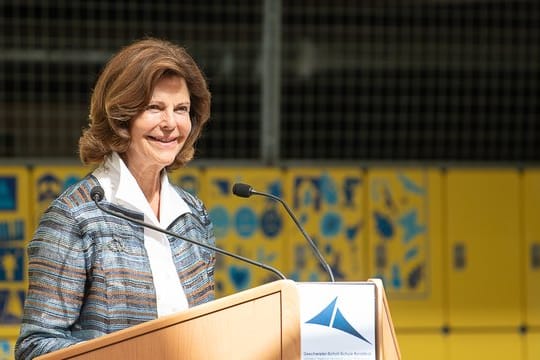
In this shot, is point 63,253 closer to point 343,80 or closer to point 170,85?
point 170,85

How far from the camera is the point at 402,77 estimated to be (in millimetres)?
7234

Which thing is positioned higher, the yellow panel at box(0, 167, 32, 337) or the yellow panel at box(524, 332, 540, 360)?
the yellow panel at box(0, 167, 32, 337)

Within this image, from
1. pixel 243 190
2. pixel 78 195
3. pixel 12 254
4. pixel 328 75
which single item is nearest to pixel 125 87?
pixel 78 195

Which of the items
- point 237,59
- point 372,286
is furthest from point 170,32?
point 372,286

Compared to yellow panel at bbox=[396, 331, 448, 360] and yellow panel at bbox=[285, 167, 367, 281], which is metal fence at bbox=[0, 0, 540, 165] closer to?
yellow panel at bbox=[285, 167, 367, 281]

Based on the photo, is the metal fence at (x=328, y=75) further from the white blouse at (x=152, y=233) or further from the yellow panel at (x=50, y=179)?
the white blouse at (x=152, y=233)

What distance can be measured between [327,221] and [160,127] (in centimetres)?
397

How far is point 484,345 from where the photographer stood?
22.9 feet

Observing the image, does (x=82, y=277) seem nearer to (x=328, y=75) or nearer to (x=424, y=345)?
(x=424, y=345)

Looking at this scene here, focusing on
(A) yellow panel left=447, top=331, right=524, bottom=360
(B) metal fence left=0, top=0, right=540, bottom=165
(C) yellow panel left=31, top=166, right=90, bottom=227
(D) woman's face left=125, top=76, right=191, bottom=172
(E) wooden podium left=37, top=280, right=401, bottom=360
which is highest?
(B) metal fence left=0, top=0, right=540, bottom=165

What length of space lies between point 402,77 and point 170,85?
437cm

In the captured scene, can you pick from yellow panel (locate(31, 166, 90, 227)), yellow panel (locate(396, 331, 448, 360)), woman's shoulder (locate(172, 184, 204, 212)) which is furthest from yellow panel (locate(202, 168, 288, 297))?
woman's shoulder (locate(172, 184, 204, 212))

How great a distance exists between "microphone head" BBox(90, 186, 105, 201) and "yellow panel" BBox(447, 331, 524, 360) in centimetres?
447

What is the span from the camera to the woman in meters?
2.80
